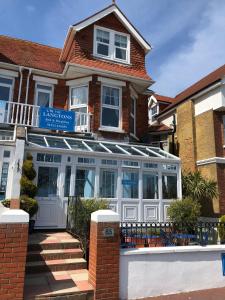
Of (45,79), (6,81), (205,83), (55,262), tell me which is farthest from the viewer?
(205,83)

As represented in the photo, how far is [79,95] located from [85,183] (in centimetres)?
565

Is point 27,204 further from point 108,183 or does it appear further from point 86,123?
point 86,123

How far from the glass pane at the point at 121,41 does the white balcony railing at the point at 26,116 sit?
4.96m

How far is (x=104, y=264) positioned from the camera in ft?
18.3

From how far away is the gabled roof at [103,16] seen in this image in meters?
14.4

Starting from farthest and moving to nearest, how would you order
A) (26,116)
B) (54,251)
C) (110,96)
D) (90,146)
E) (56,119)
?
(110,96), (26,116), (56,119), (90,146), (54,251)

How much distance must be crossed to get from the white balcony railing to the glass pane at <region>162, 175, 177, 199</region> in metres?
4.43

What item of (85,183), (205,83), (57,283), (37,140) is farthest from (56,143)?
(205,83)

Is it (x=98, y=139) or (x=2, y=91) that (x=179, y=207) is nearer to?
(x=98, y=139)

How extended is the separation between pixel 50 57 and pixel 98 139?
6793 millimetres

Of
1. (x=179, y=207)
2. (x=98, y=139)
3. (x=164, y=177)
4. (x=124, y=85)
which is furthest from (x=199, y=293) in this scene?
(x=124, y=85)

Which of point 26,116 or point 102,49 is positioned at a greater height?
point 102,49

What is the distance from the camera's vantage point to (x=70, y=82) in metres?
14.7

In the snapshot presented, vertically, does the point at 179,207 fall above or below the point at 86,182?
below
